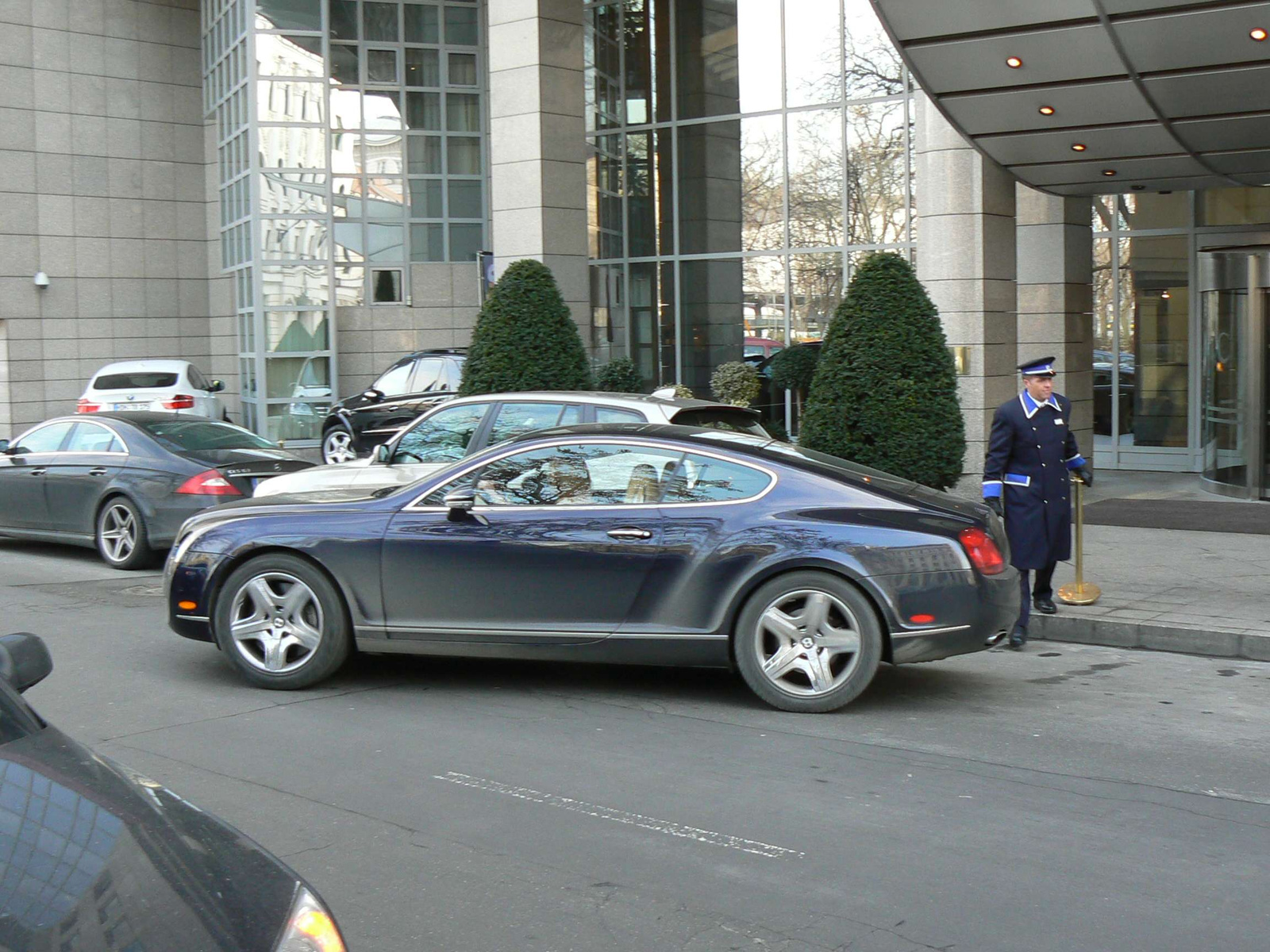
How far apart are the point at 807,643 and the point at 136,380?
2085 centimetres

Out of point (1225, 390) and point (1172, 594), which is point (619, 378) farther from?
point (1172, 594)

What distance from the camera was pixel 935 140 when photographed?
52.7 ft

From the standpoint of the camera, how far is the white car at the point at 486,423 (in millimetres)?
10211

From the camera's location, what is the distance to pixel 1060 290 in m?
17.8

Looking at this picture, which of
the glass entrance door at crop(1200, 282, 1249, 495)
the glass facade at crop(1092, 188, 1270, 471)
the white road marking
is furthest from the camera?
the glass facade at crop(1092, 188, 1270, 471)

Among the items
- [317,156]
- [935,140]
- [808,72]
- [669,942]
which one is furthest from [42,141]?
[669,942]

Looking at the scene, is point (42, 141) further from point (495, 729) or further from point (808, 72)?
point (495, 729)

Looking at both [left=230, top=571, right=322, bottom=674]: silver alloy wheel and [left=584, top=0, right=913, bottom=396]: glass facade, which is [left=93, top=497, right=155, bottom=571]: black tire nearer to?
[left=230, top=571, right=322, bottom=674]: silver alloy wheel

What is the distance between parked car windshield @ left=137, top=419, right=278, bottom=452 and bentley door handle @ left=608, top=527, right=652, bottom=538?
6.93 m

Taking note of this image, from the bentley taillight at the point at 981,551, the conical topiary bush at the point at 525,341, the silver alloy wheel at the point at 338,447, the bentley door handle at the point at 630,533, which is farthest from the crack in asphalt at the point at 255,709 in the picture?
the silver alloy wheel at the point at 338,447

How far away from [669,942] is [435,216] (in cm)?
2439

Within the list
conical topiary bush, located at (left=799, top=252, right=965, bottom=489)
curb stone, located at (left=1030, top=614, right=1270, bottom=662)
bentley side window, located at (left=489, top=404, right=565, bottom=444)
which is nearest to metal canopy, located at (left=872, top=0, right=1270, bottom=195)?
conical topiary bush, located at (left=799, top=252, right=965, bottom=489)

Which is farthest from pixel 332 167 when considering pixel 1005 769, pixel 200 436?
pixel 1005 769

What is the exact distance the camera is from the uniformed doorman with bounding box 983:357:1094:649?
9305 millimetres
